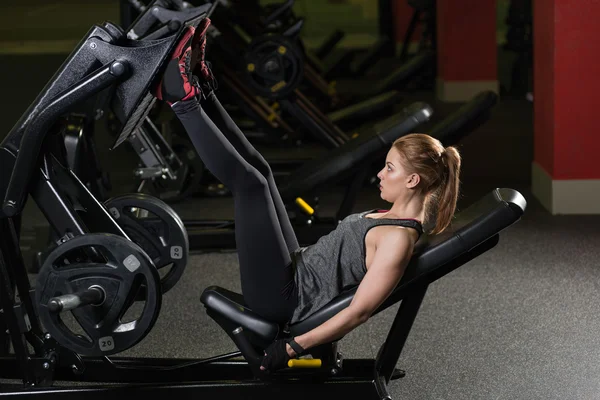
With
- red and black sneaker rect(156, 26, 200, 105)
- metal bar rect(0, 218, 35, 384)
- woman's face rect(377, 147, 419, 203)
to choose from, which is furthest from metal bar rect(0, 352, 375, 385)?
red and black sneaker rect(156, 26, 200, 105)

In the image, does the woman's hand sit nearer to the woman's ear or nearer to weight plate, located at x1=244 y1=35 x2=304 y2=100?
the woman's ear

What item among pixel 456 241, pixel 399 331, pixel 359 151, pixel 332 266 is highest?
pixel 456 241

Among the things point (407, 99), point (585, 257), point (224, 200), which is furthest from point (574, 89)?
point (407, 99)

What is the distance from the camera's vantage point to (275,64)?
5.45m

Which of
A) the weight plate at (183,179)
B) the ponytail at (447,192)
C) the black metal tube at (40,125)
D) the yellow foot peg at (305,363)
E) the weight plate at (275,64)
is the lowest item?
the weight plate at (183,179)

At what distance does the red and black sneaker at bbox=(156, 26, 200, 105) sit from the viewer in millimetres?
2508

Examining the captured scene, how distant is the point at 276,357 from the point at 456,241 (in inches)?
21.6

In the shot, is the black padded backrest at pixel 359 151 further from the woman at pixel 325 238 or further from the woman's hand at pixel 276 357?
the woman's hand at pixel 276 357

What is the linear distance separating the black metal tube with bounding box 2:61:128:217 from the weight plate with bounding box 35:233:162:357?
7.5 inches

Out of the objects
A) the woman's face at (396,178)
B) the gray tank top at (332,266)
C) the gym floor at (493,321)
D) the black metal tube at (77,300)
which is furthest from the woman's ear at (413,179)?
the black metal tube at (77,300)

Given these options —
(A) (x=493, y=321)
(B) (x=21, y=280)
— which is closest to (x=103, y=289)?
(B) (x=21, y=280)

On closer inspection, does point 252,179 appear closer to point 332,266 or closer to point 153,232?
point 332,266

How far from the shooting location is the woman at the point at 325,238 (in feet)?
8.22

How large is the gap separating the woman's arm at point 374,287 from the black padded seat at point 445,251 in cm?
4
